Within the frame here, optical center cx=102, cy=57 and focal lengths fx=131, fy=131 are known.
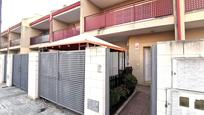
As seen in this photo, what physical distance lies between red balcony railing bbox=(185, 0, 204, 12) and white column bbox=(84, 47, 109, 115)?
195 inches

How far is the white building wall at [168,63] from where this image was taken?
245cm

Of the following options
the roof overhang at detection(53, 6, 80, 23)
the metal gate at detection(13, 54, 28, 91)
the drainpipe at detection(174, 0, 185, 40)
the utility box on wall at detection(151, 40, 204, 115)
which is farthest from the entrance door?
the metal gate at detection(13, 54, 28, 91)

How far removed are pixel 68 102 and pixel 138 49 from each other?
6.31m

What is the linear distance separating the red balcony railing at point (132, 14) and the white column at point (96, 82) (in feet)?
15.3

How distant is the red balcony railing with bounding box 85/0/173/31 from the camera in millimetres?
6786

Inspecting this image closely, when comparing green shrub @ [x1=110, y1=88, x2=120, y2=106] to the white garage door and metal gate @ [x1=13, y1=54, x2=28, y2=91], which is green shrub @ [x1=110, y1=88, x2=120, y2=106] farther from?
metal gate @ [x1=13, y1=54, x2=28, y2=91]

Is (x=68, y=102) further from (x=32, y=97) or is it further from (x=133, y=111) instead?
(x=32, y=97)

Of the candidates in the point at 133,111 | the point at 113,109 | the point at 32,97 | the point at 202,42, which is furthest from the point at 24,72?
the point at 202,42

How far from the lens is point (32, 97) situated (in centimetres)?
665

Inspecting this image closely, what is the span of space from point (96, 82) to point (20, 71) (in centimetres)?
719

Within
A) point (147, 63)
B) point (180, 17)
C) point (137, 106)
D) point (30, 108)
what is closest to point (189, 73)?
point (137, 106)

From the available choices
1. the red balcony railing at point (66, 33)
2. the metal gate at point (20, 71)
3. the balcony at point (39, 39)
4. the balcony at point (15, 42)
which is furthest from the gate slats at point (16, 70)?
the balcony at point (15, 42)

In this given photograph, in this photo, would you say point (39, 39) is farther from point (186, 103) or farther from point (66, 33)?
point (186, 103)

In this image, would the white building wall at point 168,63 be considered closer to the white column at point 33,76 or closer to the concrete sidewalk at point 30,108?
the concrete sidewalk at point 30,108
